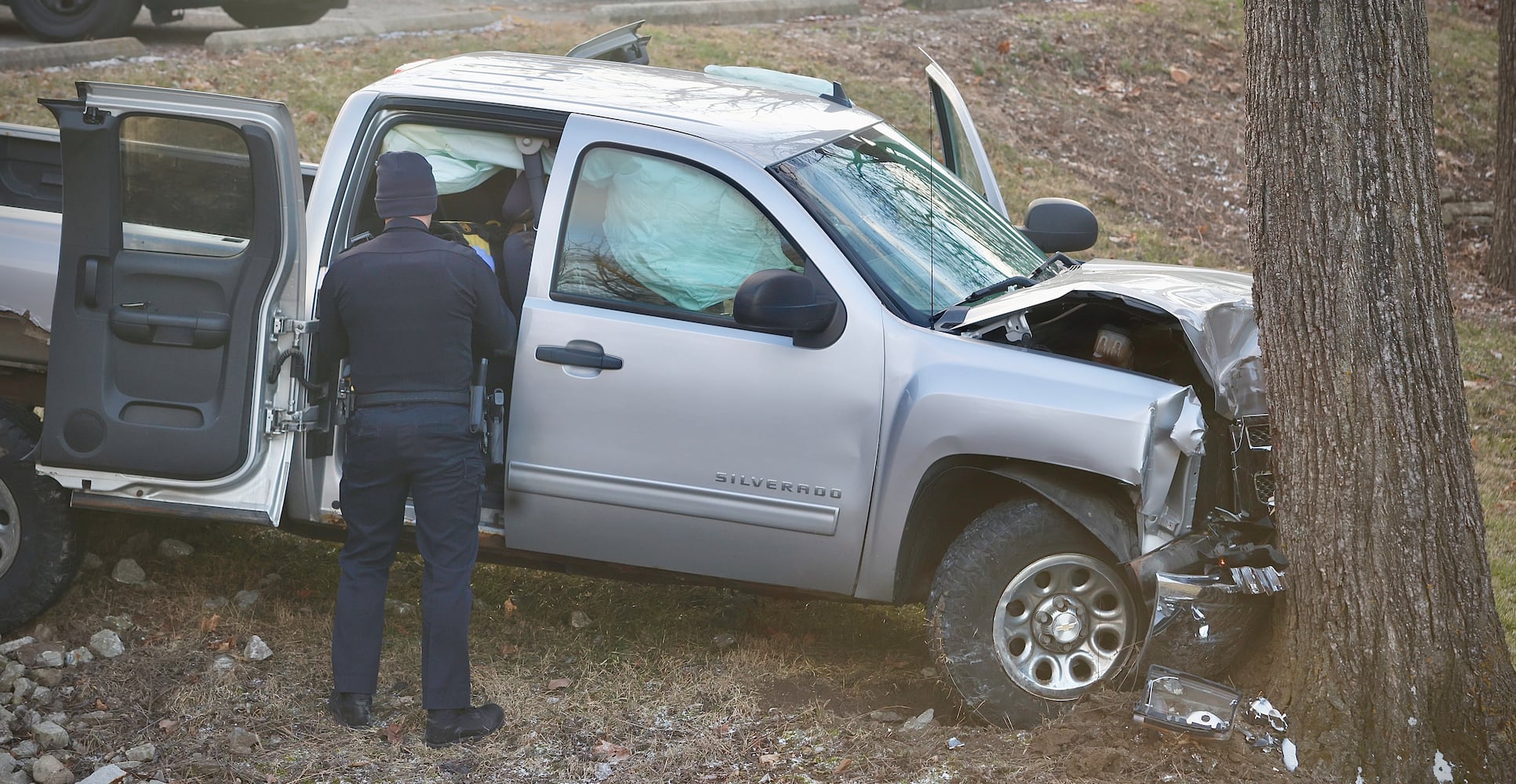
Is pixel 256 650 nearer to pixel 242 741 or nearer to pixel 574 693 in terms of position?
pixel 242 741

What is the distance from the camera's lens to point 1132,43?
45.1 feet

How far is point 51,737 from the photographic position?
398 centimetres

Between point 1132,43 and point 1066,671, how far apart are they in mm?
11121

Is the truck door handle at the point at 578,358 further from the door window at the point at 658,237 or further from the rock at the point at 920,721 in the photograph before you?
the rock at the point at 920,721

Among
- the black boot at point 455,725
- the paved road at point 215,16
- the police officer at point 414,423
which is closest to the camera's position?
the police officer at point 414,423

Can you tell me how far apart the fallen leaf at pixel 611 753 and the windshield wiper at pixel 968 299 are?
5.40 feet

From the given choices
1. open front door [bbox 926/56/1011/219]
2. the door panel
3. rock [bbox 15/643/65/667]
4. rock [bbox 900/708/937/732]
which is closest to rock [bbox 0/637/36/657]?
rock [bbox 15/643/65/667]

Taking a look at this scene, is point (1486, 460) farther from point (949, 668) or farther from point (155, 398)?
point (155, 398)

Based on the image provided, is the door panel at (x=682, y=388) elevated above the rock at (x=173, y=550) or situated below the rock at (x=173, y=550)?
above

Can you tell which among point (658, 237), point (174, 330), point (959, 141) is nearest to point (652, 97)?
point (658, 237)

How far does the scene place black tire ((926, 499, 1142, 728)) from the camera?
3982 mm

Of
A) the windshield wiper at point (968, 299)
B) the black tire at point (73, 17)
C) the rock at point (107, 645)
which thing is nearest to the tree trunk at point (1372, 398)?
the windshield wiper at point (968, 299)

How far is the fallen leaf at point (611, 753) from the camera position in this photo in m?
4.05

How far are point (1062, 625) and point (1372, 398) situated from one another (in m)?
1.12
